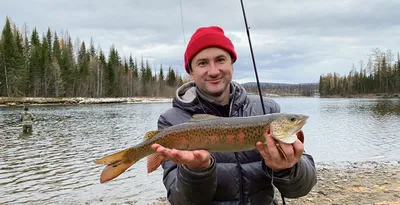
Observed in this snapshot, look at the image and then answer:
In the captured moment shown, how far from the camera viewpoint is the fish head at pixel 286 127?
2660 millimetres

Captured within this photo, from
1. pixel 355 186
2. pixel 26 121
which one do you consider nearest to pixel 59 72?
pixel 26 121

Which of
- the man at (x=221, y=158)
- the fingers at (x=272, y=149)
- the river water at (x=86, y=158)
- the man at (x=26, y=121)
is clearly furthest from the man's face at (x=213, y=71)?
the man at (x=26, y=121)

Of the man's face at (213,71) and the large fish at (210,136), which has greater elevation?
the man's face at (213,71)

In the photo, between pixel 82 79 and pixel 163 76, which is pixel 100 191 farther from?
pixel 163 76

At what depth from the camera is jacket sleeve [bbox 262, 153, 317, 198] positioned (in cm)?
287

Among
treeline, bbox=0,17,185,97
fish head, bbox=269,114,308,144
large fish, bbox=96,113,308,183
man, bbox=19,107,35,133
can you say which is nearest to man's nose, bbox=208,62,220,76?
large fish, bbox=96,113,308,183

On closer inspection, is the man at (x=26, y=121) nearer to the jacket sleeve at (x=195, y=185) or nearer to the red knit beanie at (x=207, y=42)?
the red knit beanie at (x=207, y=42)

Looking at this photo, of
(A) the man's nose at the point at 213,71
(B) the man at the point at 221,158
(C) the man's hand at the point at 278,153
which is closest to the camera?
(C) the man's hand at the point at 278,153

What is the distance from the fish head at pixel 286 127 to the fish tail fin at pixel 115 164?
132 cm

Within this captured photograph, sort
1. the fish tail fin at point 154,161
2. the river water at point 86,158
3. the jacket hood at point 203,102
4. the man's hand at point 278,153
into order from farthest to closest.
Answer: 1. the river water at point 86,158
2. the jacket hood at point 203,102
3. the fish tail fin at point 154,161
4. the man's hand at point 278,153

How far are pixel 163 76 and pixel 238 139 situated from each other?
13550cm

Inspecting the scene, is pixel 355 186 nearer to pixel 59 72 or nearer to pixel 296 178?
pixel 296 178

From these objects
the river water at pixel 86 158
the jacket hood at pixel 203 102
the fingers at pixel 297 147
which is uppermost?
the jacket hood at pixel 203 102

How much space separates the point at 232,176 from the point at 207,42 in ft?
4.51
